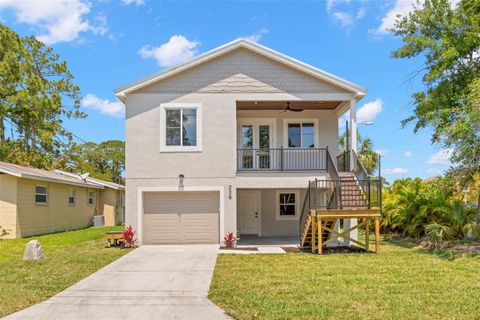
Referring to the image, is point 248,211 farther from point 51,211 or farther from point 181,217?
point 51,211

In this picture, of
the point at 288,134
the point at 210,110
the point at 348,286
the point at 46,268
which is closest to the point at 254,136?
the point at 288,134

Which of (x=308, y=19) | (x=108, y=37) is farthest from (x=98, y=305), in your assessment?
(x=108, y=37)

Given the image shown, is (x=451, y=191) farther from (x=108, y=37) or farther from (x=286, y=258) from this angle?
(x=108, y=37)

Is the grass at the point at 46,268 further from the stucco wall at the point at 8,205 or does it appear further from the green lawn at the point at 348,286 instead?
the green lawn at the point at 348,286

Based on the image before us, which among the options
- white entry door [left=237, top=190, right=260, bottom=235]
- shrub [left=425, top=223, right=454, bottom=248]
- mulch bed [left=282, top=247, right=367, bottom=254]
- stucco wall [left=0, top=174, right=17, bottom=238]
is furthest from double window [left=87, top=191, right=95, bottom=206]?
shrub [left=425, top=223, right=454, bottom=248]

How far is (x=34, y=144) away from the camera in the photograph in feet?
119

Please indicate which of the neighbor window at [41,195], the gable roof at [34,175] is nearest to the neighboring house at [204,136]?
the gable roof at [34,175]

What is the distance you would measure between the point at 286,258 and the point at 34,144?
3017 centimetres

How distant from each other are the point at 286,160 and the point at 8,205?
11.8m

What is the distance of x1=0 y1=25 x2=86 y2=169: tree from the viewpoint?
2931 centimetres

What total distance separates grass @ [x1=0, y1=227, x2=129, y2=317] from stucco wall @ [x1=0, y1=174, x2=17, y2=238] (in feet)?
4.44

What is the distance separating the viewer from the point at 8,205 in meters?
18.6

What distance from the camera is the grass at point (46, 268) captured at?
25.8 feet

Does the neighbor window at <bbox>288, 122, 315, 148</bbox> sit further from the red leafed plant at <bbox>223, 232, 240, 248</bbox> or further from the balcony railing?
the red leafed plant at <bbox>223, 232, 240, 248</bbox>
